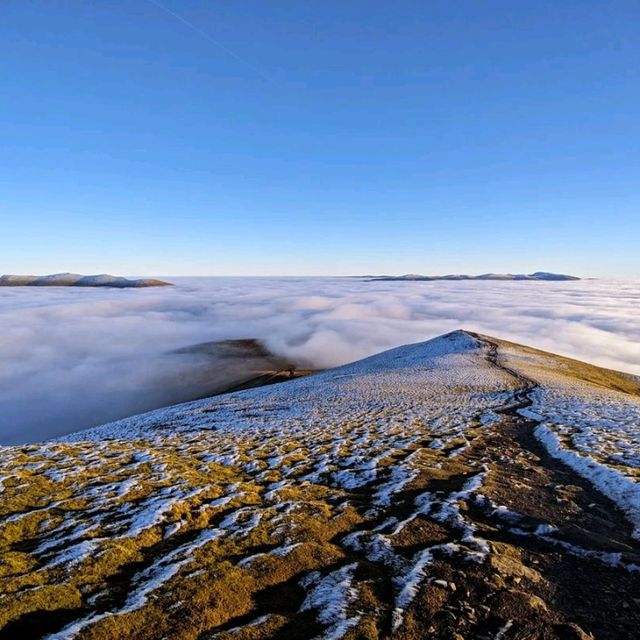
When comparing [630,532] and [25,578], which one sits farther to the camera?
[630,532]

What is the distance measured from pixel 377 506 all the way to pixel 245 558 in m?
3.74

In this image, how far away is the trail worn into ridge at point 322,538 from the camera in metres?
4.95

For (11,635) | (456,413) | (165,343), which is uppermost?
(11,635)

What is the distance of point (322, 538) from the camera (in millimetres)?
7059

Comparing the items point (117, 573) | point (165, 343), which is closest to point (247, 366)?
point (165, 343)

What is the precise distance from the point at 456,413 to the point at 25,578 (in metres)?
20.0

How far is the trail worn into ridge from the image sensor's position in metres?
4.95

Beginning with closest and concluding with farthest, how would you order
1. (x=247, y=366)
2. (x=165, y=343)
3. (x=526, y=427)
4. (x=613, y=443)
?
1. (x=613, y=443)
2. (x=526, y=427)
3. (x=247, y=366)
4. (x=165, y=343)

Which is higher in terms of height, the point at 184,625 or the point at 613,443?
the point at 184,625

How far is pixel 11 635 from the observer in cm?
433

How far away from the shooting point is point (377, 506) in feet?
29.2

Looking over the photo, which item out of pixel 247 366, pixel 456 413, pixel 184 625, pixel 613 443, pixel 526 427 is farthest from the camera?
pixel 247 366

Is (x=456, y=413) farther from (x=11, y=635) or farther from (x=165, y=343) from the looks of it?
(x=165, y=343)

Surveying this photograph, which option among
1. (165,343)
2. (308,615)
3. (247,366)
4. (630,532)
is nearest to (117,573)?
(308,615)
